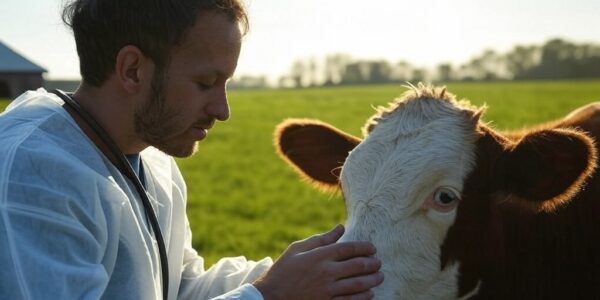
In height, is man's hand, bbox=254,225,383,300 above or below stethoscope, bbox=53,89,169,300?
below

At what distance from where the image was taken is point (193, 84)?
275 cm

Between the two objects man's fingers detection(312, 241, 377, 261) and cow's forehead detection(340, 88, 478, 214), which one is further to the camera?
cow's forehead detection(340, 88, 478, 214)

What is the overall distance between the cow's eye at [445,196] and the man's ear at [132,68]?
1277 millimetres

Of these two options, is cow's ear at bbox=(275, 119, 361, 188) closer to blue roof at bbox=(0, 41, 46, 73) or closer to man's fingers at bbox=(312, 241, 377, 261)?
man's fingers at bbox=(312, 241, 377, 261)

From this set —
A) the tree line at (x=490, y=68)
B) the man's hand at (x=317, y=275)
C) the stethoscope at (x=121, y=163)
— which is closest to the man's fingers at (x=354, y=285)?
the man's hand at (x=317, y=275)

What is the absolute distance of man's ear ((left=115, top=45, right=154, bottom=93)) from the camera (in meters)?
2.66

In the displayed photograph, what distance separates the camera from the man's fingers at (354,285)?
247cm

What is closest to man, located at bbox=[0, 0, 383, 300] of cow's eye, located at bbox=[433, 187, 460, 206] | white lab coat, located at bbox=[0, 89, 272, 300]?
white lab coat, located at bbox=[0, 89, 272, 300]

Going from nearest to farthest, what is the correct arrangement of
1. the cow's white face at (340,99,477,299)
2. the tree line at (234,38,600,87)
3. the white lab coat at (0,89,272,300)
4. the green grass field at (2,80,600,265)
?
the white lab coat at (0,89,272,300)
the cow's white face at (340,99,477,299)
the green grass field at (2,80,600,265)
the tree line at (234,38,600,87)

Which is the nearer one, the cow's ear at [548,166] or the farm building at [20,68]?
the cow's ear at [548,166]

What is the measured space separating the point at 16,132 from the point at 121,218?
17.7 inches

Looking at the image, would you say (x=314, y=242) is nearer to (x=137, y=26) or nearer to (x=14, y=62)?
(x=137, y=26)

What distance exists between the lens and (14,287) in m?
2.13

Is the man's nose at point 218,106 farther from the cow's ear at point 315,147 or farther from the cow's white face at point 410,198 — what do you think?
the cow's ear at point 315,147
